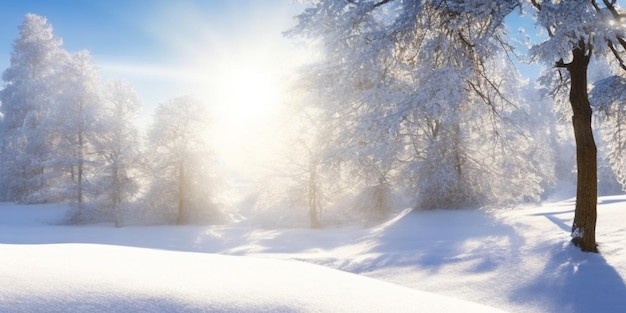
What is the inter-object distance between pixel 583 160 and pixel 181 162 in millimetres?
20175

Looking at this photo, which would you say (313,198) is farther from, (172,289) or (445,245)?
(172,289)

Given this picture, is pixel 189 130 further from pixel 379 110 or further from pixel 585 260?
pixel 585 260

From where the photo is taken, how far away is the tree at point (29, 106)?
80.7 feet

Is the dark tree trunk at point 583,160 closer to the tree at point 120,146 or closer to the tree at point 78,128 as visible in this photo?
the tree at point 120,146

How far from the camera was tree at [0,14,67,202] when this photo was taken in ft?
80.7

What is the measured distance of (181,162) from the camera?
2255 cm

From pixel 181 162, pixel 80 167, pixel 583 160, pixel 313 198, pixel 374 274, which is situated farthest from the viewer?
pixel 80 167

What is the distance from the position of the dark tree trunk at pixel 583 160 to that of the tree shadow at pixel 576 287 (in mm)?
437

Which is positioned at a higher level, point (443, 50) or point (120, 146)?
point (120, 146)

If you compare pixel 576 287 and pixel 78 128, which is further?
pixel 78 128

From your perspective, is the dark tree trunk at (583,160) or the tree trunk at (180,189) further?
the tree trunk at (180,189)

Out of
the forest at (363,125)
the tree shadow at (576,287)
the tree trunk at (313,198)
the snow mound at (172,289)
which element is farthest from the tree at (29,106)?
the tree shadow at (576,287)

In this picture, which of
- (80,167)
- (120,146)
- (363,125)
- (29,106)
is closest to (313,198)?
(120,146)

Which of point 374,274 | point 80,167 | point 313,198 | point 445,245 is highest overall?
→ point 80,167
